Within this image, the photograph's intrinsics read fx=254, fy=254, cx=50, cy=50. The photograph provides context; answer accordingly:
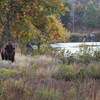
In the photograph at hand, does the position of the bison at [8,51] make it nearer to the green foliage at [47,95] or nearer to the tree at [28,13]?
the green foliage at [47,95]

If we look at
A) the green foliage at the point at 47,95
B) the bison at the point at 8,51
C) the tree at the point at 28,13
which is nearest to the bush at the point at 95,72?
the green foliage at the point at 47,95

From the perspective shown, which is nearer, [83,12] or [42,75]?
[42,75]

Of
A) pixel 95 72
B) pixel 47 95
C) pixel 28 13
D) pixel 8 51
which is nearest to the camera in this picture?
pixel 28 13

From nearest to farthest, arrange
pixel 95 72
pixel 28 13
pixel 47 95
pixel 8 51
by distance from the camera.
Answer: pixel 28 13 < pixel 47 95 < pixel 95 72 < pixel 8 51

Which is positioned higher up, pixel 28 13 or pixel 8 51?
pixel 28 13

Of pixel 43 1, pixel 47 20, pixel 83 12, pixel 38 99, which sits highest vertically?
pixel 83 12

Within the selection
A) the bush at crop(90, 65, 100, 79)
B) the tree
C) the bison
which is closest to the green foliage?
the tree

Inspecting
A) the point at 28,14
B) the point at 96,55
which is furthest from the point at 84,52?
the point at 28,14

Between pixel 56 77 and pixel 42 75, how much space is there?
1.88 feet

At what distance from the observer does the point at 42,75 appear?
805 cm

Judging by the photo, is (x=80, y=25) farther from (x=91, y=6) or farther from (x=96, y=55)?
(x=96, y=55)

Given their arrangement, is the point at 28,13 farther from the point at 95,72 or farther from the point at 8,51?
the point at 8,51

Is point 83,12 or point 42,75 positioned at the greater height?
point 83,12

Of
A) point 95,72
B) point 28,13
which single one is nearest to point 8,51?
point 95,72
